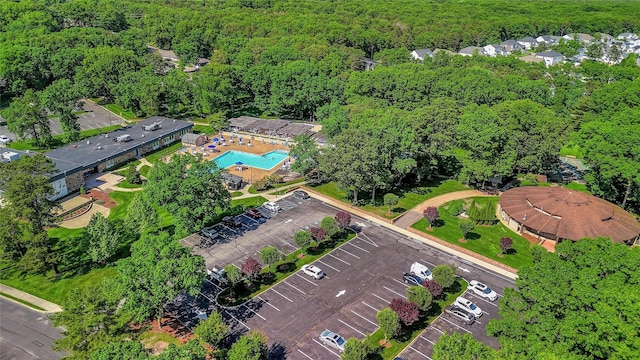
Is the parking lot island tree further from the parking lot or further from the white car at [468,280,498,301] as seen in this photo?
the white car at [468,280,498,301]

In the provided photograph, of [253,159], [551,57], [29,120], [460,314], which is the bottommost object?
[253,159]

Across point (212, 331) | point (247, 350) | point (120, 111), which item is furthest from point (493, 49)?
point (247, 350)

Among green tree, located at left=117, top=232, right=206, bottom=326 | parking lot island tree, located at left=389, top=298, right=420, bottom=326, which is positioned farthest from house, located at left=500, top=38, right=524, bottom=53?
green tree, located at left=117, top=232, right=206, bottom=326

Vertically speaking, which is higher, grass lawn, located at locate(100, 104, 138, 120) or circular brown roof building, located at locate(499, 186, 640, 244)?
circular brown roof building, located at locate(499, 186, 640, 244)

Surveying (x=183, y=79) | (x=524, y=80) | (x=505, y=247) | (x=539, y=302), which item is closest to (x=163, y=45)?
(x=183, y=79)

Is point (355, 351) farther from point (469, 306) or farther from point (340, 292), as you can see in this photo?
point (469, 306)

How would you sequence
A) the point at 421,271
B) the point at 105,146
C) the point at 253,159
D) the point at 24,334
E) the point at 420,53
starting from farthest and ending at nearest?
the point at 420,53, the point at 253,159, the point at 105,146, the point at 421,271, the point at 24,334
